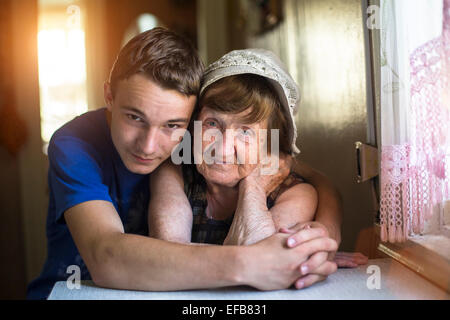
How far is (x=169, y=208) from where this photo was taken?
694mm

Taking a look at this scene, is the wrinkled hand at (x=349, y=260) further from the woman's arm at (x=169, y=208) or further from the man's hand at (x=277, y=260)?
the woman's arm at (x=169, y=208)

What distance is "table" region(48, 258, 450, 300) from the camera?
0.56 meters

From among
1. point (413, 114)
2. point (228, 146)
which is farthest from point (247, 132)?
point (413, 114)

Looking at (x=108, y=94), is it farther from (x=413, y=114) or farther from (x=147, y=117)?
(x=413, y=114)

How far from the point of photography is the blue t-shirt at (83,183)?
703 millimetres

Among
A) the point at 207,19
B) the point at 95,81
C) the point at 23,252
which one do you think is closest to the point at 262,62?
the point at 95,81

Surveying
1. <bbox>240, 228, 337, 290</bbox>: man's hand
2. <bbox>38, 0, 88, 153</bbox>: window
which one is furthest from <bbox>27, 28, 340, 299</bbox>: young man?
<bbox>38, 0, 88, 153</bbox>: window

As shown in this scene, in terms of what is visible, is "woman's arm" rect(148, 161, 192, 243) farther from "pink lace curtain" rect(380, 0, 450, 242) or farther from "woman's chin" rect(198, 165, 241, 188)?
"pink lace curtain" rect(380, 0, 450, 242)

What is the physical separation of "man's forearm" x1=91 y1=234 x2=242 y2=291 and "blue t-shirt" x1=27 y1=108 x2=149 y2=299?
0.37 ft

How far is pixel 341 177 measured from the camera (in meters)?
1.00

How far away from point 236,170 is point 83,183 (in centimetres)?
24

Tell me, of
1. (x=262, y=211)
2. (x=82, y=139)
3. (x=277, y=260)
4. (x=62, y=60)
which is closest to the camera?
(x=277, y=260)

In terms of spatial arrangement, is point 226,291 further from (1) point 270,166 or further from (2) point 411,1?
(2) point 411,1
